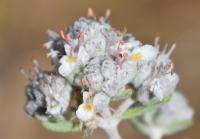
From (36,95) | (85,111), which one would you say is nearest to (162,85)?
(85,111)

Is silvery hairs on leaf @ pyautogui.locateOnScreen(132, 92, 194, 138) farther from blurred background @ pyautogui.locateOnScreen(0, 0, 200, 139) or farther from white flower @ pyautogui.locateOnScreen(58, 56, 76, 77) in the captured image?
blurred background @ pyautogui.locateOnScreen(0, 0, 200, 139)

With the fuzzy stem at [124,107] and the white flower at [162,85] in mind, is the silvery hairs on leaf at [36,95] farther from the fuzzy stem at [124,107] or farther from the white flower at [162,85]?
the white flower at [162,85]

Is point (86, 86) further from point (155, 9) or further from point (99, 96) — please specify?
point (155, 9)

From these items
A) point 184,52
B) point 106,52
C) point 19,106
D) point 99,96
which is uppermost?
point 184,52

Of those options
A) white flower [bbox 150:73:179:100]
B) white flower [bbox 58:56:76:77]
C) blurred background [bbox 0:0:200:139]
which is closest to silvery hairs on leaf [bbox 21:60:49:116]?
white flower [bbox 58:56:76:77]

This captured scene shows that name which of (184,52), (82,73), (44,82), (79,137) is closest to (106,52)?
(82,73)

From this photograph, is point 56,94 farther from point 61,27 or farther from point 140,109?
point 61,27

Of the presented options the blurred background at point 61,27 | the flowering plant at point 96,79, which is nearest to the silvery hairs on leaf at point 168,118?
the flowering plant at point 96,79
